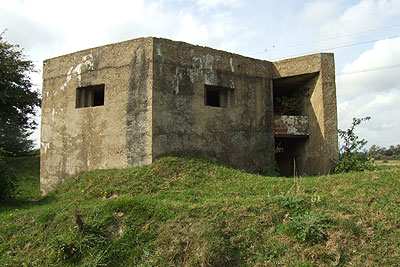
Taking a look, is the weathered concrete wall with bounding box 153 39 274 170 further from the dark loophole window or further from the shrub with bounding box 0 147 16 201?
the shrub with bounding box 0 147 16 201

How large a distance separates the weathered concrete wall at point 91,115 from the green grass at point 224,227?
1593mm

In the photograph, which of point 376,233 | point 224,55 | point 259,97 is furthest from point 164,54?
point 376,233

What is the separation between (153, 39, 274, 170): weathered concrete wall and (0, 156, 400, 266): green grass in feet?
5.62

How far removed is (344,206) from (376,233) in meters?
0.66

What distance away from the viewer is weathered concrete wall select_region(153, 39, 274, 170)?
26.3ft

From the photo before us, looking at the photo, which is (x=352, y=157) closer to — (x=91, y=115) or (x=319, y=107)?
(x=319, y=107)

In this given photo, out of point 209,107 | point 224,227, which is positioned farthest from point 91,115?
point 224,227

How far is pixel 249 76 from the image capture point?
9.17 metres

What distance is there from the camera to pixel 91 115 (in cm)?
852

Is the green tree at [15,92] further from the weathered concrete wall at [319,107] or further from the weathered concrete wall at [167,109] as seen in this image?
the weathered concrete wall at [319,107]

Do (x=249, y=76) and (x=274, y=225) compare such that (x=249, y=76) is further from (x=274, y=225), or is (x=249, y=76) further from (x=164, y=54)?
(x=274, y=225)

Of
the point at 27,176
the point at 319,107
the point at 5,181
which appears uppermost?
the point at 319,107

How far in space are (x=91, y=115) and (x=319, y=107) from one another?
6232 mm

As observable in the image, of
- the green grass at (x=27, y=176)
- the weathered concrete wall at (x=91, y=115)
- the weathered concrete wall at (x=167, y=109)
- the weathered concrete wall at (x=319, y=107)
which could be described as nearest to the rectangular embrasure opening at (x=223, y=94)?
the weathered concrete wall at (x=167, y=109)
